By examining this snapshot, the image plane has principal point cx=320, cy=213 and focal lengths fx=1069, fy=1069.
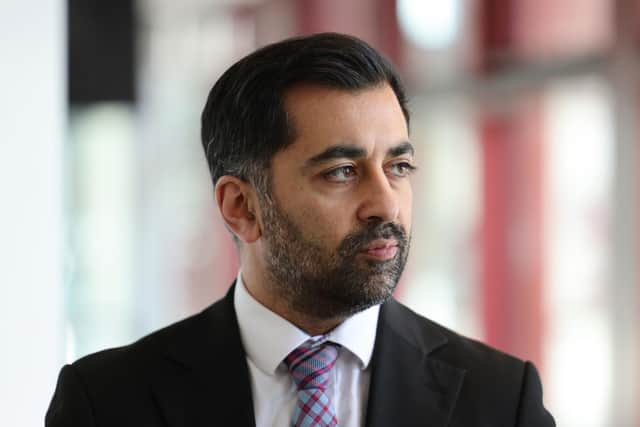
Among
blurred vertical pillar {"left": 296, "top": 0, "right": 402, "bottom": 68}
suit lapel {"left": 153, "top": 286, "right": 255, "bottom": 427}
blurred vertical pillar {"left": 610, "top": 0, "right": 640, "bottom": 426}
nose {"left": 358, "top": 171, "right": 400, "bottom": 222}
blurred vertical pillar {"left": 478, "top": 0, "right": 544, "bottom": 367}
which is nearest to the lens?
nose {"left": 358, "top": 171, "right": 400, "bottom": 222}

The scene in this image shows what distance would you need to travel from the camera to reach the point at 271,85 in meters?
1.74

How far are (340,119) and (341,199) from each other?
125 mm

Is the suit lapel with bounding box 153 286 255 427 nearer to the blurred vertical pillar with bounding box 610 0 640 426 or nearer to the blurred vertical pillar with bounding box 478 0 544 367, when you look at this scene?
the blurred vertical pillar with bounding box 610 0 640 426

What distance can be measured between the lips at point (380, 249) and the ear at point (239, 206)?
0.23 m

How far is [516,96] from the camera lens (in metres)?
5.33

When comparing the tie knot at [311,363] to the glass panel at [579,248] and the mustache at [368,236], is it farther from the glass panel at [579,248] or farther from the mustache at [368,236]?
the glass panel at [579,248]

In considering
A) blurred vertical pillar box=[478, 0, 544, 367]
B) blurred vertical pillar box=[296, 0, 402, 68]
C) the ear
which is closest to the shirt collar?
the ear

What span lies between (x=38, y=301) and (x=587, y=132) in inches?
128

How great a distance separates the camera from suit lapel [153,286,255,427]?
1731 mm

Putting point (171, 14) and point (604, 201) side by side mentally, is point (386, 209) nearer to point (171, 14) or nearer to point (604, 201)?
point (604, 201)

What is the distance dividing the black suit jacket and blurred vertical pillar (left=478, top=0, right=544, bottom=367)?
350 centimetres

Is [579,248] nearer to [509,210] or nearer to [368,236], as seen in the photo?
[509,210]

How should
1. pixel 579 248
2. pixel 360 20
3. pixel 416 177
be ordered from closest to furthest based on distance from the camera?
pixel 579 248
pixel 416 177
pixel 360 20

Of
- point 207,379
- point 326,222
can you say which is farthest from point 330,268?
point 207,379
